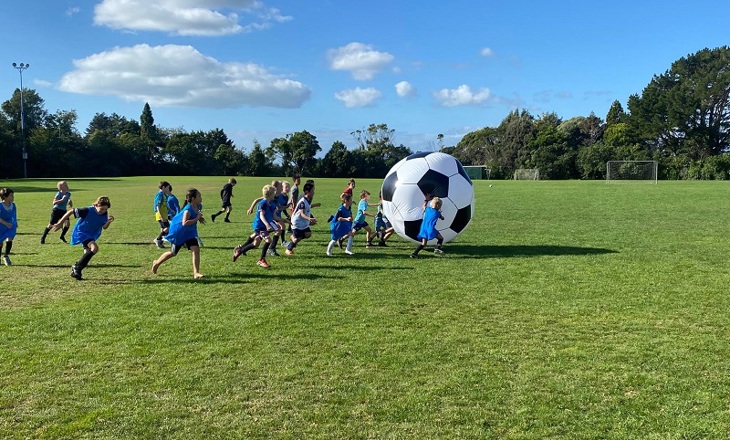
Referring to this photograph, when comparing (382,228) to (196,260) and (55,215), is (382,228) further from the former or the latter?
(55,215)

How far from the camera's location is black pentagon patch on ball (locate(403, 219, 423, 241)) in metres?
11.1

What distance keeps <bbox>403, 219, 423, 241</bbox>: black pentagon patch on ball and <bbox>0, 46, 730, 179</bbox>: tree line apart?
5996 cm

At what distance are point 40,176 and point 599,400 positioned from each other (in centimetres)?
8018

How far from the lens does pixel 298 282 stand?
843 centimetres

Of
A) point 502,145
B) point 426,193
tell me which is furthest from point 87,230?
point 502,145

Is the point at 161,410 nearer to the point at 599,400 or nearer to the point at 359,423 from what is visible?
the point at 359,423

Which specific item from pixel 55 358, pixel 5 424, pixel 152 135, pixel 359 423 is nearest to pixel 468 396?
pixel 359 423

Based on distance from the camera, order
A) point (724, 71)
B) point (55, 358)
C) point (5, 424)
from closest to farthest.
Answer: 1. point (5, 424)
2. point (55, 358)
3. point (724, 71)

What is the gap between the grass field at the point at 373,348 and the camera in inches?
150

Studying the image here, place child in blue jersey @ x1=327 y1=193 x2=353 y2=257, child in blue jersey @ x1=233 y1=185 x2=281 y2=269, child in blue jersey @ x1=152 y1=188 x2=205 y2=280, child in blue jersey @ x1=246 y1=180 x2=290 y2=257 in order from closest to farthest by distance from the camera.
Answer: child in blue jersey @ x1=152 y1=188 x2=205 y2=280, child in blue jersey @ x1=233 y1=185 x2=281 y2=269, child in blue jersey @ x1=246 y1=180 x2=290 y2=257, child in blue jersey @ x1=327 y1=193 x2=353 y2=257

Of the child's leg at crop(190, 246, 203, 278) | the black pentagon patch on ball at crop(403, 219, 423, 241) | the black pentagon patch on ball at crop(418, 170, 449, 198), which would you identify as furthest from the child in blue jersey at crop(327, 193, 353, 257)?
the child's leg at crop(190, 246, 203, 278)

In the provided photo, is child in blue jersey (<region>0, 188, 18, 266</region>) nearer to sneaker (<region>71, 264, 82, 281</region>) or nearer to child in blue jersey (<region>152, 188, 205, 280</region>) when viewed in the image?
sneaker (<region>71, 264, 82, 281</region>)

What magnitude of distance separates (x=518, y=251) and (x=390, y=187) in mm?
2996

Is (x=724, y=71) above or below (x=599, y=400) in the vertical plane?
above
